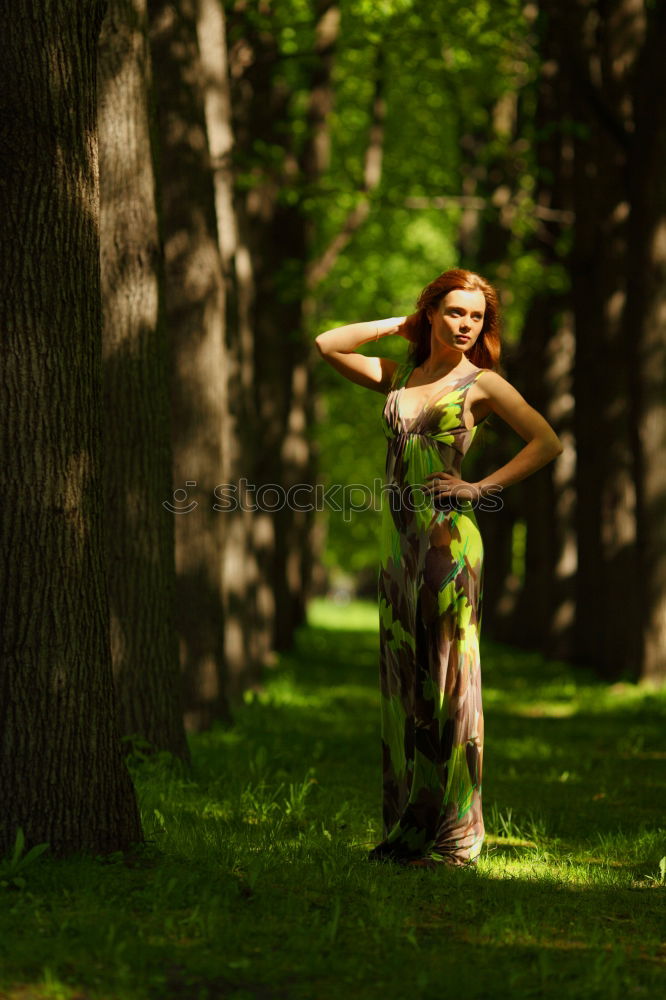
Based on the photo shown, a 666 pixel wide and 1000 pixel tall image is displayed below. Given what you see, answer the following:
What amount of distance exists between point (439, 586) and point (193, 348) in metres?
5.09

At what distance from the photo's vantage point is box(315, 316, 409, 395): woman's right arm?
606cm

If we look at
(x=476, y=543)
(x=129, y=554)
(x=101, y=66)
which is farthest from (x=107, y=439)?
(x=476, y=543)

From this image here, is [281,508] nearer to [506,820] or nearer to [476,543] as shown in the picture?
[506,820]

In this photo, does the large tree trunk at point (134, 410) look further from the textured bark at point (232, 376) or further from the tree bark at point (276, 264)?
the tree bark at point (276, 264)

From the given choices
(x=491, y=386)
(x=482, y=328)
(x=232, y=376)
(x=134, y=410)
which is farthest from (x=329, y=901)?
(x=232, y=376)

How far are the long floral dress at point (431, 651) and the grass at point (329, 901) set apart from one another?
0.24 metres

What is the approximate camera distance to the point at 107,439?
8.05 m

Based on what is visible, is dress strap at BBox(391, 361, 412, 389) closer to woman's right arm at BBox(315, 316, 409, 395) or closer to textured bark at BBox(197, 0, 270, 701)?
woman's right arm at BBox(315, 316, 409, 395)

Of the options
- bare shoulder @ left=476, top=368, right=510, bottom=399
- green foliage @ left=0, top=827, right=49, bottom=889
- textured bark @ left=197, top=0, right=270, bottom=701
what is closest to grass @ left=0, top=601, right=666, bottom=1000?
green foliage @ left=0, top=827, right=49, bottom=889

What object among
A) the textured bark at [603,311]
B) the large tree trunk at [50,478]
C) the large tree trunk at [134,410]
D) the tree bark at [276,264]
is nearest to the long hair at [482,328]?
the large tree trunk at [50,478]

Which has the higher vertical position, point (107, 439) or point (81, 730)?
point (107, 439)

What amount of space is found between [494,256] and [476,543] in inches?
704

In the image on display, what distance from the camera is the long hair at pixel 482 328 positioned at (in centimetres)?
591

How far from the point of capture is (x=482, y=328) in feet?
19.7
